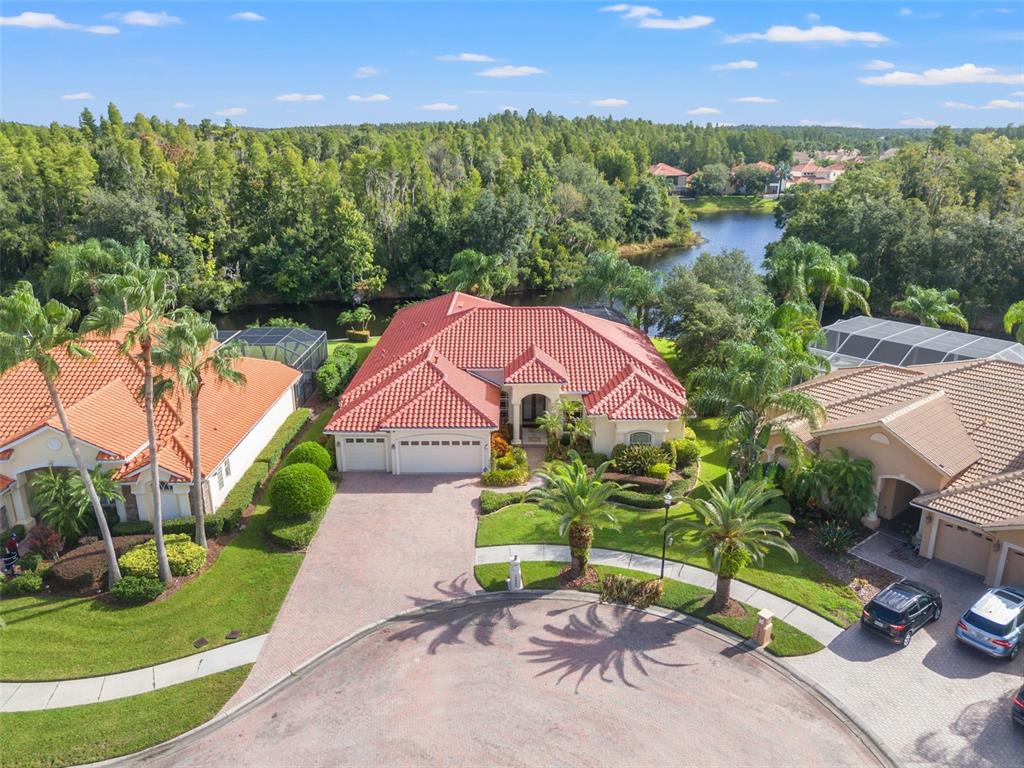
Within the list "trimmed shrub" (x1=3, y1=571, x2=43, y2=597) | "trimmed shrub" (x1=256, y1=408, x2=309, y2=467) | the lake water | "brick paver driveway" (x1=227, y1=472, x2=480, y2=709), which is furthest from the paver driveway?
the lake water

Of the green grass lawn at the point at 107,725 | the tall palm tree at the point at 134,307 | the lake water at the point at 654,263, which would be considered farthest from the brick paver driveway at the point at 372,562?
the lake water at the point at 654,263

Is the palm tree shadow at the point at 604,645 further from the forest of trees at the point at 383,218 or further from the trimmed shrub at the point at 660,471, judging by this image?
the forest of trees at the point at 383,218

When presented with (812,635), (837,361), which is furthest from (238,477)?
(837,361)

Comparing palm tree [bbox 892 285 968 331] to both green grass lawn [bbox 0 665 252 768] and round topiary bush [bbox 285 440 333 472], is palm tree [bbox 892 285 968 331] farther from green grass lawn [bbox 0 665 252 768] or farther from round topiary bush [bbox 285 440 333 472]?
green grass lawn [bbox 0 665 252 768]

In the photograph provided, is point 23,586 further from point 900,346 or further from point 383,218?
point 383,218

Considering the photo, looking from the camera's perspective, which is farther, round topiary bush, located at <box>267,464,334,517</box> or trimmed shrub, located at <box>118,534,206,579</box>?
round topiary bush, located at <box>267,464,334,517</box>
